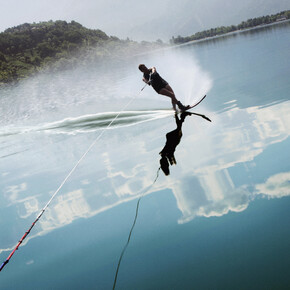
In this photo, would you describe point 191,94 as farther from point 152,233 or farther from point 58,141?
point 152,233

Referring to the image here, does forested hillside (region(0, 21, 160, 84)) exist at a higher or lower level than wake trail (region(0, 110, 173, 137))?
higher

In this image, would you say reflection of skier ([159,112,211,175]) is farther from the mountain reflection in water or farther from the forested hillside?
the forested hillside

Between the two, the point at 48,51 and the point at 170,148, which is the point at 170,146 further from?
the point at 48,51

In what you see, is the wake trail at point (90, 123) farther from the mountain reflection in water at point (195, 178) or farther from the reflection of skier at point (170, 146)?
the mountain reflection in water at point (195, 178)

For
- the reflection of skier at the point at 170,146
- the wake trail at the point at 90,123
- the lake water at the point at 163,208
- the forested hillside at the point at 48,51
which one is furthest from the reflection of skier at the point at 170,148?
the forested hillside at the point at 48,51

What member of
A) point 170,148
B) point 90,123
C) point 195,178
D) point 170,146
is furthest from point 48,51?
point 195,178

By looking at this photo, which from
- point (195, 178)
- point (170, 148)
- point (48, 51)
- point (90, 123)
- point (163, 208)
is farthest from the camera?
point (48, 51)

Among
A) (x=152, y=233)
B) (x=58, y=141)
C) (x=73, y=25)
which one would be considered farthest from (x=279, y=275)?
(x=73, y=25)

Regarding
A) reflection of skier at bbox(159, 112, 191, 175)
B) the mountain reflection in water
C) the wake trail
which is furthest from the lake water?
the wake trail
